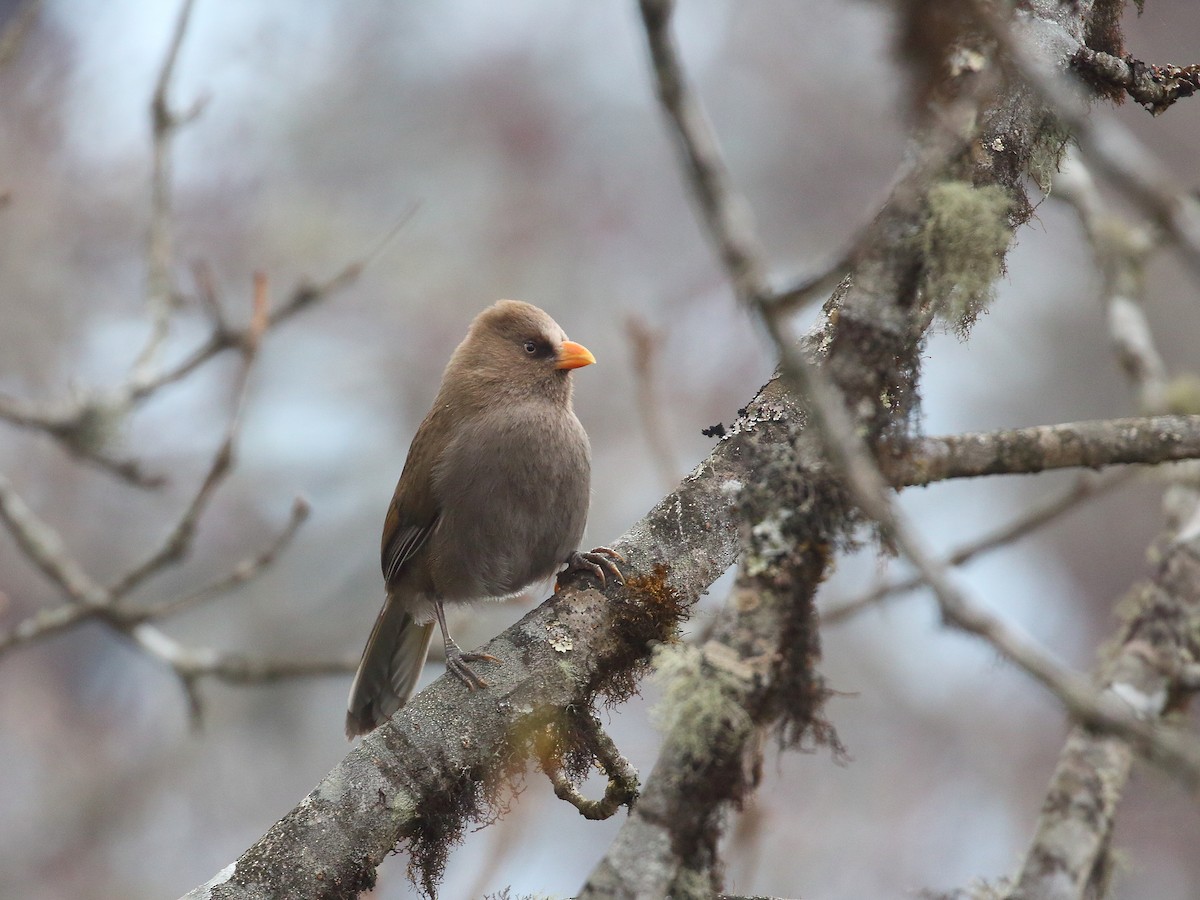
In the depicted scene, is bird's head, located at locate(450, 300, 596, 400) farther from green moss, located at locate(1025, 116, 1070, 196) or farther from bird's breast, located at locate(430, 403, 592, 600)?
green moss, located at locate(1025, 116, 1070, 196)

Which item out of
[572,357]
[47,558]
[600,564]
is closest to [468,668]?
[600,564]

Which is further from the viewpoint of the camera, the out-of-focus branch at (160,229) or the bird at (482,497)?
the out-of-focus branch at (160,229)

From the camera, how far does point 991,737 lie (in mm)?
10508

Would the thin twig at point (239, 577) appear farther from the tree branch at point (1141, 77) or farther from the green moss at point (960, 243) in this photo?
the tree branch at point (1141, 77)

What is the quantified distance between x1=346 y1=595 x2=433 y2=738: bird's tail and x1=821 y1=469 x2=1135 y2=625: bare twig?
5.57 ft

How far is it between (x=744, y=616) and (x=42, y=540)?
136 inches

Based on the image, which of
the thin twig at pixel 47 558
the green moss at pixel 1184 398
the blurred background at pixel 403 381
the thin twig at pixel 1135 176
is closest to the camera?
the thin twig at pixel 1135 176

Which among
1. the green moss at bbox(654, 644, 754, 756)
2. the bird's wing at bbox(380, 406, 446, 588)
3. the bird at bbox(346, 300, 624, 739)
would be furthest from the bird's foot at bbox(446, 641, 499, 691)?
the bird's wing at bbox(380, 406, 446, 588)

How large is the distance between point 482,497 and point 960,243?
2.60m

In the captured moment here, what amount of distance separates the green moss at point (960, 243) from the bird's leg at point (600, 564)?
3.32ft

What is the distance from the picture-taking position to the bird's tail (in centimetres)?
464

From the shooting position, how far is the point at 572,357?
484cm

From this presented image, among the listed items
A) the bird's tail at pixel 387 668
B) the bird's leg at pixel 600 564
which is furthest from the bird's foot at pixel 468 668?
the bird's tail at pixel 387 668

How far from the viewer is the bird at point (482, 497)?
14.5 ft
